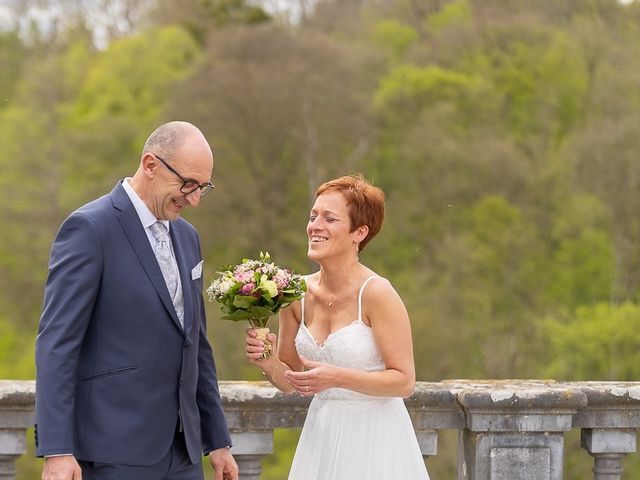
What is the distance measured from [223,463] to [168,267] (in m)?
0.75

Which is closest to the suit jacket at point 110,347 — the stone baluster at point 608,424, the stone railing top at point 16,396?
the stone railing top at point 16,396

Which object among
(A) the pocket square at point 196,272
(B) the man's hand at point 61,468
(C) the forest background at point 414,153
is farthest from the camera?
(C) the forest background at point 414,153

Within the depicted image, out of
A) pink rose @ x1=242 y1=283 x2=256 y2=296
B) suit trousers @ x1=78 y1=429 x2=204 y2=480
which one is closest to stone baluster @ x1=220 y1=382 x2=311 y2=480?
suit trousers @ x1=78 y1=429 x2=204 y2=480

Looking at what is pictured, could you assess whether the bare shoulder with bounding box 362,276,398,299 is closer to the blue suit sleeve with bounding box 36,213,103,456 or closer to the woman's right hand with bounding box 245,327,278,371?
the woman's right hand with bounding box 245,327,278,371

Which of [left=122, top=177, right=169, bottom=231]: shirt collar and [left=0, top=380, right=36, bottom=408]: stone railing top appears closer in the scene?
[left=122, top=177, right=169, bottom=231]: shirt collar

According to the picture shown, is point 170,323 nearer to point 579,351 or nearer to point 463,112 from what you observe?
point 579,351

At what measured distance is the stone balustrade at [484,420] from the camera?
421cm

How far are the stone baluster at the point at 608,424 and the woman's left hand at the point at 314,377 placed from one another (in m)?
1.17

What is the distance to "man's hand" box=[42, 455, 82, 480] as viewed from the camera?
3227mm

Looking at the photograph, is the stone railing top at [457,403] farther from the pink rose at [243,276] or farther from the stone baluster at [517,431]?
the pink rose at [243,276]

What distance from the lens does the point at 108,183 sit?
2717cm

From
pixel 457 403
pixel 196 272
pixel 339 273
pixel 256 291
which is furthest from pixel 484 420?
pixel 196 272

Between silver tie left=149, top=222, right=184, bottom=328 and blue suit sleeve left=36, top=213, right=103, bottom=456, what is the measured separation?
264 mm

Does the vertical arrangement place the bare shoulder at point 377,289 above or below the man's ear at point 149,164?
below
